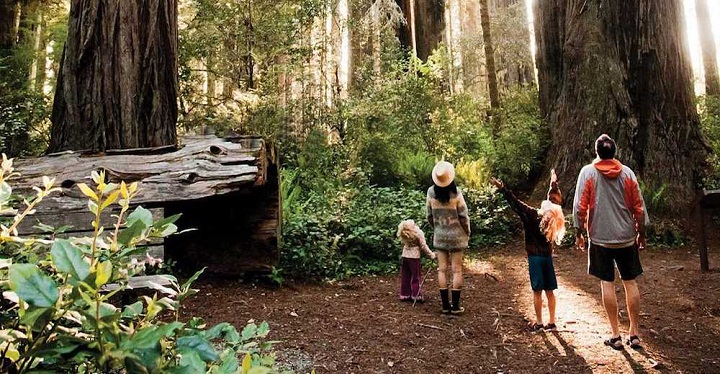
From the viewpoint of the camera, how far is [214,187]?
4723 millimetres

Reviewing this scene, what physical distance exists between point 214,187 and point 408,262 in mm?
2886

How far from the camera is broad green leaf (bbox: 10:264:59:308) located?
0.79m

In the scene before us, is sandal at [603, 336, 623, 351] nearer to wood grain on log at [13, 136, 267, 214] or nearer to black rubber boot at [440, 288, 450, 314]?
black rubber boot at [440, 288, 450, 314]

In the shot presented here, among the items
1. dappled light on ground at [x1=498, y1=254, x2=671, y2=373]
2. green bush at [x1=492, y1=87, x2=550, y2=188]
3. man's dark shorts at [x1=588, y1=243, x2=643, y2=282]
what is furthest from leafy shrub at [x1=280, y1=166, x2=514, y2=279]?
man's dark shorts at [x1=588, y1=243, x2=643, y2=282]

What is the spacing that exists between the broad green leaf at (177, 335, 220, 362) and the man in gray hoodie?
189 inches

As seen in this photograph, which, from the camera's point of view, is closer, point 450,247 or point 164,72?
point 450,247

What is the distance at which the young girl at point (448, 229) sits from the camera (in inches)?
246

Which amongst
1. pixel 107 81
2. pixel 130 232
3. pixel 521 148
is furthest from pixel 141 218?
pixel 521 148

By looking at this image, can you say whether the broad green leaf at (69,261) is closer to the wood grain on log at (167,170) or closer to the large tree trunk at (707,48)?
the wood grain on log at (167,170)

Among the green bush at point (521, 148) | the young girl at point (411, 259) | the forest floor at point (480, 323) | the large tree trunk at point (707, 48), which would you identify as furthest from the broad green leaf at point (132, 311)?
the large tree trunk at point (707, 48)

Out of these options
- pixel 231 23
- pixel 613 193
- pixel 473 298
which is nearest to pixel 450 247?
pixel 473 298

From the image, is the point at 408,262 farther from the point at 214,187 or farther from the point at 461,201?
the point at 214,187

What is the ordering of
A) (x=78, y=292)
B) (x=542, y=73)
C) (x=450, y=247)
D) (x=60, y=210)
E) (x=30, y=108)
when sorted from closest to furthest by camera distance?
1. (x=78, y=292)
2. (x=60, y=210)
3. (x=450, y=247)
4. (x=30, y=108)
5. (x=542, y=73)

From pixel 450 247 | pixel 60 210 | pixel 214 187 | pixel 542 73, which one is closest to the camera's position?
pixel 60 210
